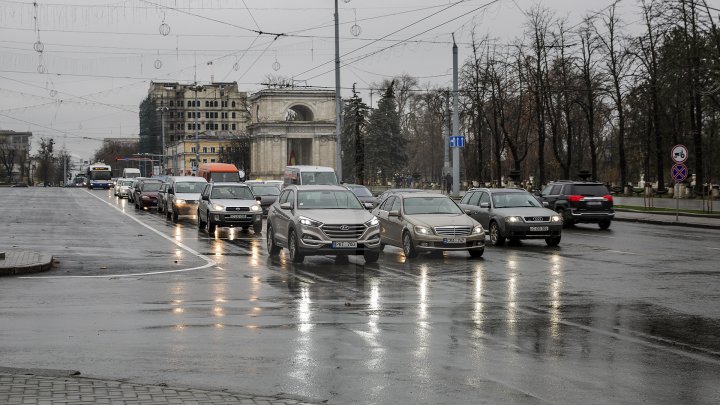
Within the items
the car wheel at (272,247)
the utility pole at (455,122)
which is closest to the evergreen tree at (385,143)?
the utility pole at (455,122)

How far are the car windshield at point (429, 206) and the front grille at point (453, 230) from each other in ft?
4.15

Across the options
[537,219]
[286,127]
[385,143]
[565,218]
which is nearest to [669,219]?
[565,218]

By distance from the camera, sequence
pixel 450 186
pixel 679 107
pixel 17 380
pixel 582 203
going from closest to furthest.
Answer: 1. pixel 17 380
2. pixel 582 203
3. pixel 450 186
4. pixel 679 107

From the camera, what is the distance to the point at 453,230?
67.8 feet

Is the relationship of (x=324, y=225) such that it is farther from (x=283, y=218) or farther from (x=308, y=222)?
(x=283, y=218)

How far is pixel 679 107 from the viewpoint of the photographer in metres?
A: 67.6

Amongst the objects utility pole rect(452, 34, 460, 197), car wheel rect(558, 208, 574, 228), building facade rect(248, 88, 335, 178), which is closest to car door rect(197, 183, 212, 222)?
car wheel rect(558, 208, 574, 228)

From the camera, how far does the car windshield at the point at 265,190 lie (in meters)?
42.8

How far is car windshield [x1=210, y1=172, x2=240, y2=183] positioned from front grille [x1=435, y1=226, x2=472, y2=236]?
1680 inches

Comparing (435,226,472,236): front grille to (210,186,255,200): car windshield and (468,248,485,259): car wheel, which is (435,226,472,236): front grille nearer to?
(468,248,485,259): car wheel

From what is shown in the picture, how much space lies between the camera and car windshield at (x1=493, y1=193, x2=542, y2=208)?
2564 centimetres

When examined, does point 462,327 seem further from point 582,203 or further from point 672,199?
point 672,199

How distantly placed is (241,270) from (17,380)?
10584 mm

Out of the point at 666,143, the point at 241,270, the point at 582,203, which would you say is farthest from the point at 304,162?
the point at 241,270
